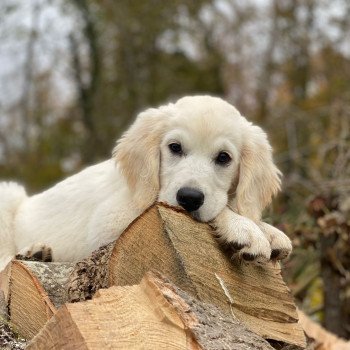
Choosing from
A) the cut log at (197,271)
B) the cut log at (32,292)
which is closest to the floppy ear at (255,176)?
the cut log at (197,271)

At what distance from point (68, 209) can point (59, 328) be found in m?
2.08

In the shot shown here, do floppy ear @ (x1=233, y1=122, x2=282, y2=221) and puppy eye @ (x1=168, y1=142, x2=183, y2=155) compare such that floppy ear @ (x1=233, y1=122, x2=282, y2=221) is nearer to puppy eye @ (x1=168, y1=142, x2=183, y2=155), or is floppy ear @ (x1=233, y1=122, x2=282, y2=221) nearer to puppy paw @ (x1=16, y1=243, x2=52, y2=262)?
puppy eye @ (x1=168, y1=142, x2=183, y2=155)

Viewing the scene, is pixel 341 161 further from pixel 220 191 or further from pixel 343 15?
pixel 343 15

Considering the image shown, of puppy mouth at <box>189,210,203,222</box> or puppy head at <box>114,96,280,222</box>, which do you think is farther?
puppy head at <box>114,96,280,222</box>

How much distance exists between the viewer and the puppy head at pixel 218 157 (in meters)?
4.17

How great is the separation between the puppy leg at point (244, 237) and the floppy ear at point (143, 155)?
58 centimetres

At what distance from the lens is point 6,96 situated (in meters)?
21.6

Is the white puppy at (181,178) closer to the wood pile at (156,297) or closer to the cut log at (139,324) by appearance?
the wood pile at (156,297)

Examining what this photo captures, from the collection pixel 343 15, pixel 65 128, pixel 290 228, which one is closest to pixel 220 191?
pixel 290 228

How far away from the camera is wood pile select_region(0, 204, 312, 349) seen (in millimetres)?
2814

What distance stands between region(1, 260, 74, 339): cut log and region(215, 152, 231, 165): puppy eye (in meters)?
1.03

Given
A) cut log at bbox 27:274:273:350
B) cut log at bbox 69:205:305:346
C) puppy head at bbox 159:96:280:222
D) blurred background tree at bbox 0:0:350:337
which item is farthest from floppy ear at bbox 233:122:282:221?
blurred background tree at bbox 0:0:350:337

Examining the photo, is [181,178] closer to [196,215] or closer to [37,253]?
[196,215]

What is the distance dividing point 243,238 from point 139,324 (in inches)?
38.2
